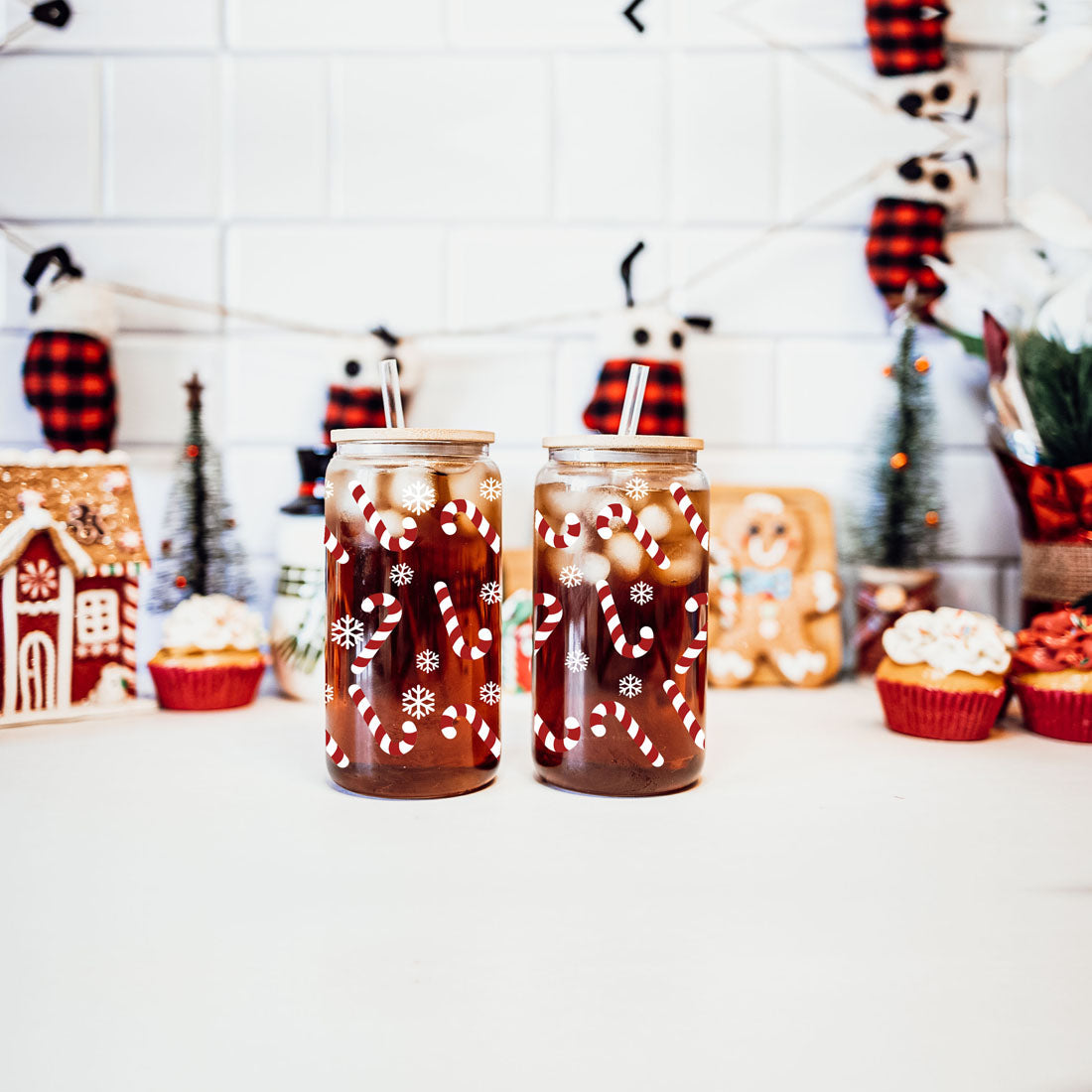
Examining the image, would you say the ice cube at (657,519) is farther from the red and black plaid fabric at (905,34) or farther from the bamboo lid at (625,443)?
the red and black plaid fabric at (905,34)

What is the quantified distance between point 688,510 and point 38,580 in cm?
52

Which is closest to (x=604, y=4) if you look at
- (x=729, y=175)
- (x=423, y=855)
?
(x=729, y=175)

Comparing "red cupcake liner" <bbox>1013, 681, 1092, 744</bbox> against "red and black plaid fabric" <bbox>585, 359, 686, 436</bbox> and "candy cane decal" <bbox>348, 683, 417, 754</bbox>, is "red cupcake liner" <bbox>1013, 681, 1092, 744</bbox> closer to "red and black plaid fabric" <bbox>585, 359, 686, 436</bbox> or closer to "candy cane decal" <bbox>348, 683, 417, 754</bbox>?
"red and black plaid fabric" <bbox>585, 359, 686, 436</bbox>

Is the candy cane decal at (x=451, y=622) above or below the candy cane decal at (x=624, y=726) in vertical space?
above

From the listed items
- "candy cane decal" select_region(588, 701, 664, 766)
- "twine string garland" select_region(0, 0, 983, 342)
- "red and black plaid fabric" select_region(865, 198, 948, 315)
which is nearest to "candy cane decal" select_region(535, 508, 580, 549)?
"candy cane decal" select_region(588, 701, 664, 766)

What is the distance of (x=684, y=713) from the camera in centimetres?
60

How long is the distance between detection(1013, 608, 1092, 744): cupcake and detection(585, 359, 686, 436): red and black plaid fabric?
14.5 inches

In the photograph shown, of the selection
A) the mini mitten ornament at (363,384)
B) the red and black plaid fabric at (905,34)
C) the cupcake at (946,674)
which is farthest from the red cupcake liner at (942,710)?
the red and black plaid fabric at (905,34)

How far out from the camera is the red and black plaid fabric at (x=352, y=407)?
92 centimetres

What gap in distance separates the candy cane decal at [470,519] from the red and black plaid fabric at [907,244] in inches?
22.6

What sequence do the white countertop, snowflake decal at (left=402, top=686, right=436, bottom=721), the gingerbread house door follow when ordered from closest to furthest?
the white countertop
snowflake decal at (left=402, top=686, right=436, bottom=721)
the gingerbread house door

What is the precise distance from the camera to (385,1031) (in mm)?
344

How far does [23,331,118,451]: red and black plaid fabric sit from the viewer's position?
92 centimetres

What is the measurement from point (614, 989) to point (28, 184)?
100cm
